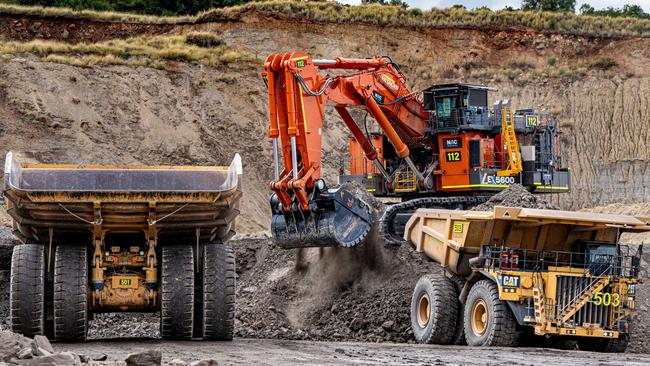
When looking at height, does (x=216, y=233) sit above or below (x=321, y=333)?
above

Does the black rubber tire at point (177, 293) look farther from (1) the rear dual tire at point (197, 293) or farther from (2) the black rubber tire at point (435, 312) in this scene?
(2) the black rubber tire at point (435, 312)

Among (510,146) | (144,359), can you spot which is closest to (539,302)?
(144,359)

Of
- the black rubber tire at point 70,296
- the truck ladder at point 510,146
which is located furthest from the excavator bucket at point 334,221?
the black rubber tire at point 70,296

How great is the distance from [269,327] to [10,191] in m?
7.75

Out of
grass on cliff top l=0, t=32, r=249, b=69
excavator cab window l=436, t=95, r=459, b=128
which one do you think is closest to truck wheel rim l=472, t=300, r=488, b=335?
excavator cab window l=436, t=95, r=459, b=128

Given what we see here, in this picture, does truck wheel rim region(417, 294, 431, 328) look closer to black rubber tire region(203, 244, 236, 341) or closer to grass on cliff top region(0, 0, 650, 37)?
black rubber tire region(203, 244, 236, 341)

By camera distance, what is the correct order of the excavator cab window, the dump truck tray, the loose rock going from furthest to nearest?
the excavator cab window
the dump truck tray
the loose rock

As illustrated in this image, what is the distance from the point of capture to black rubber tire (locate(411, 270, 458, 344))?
19297 millimetres

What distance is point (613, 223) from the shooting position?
710 inches

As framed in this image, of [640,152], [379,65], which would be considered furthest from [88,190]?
[640,152]

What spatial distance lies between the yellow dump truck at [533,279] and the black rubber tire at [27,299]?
625 cm

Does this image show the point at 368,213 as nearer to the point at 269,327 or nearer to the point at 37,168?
the point at 269,327

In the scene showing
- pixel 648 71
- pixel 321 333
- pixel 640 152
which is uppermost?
pixel 648 71

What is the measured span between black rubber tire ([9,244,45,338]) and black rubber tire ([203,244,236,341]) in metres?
2.14
